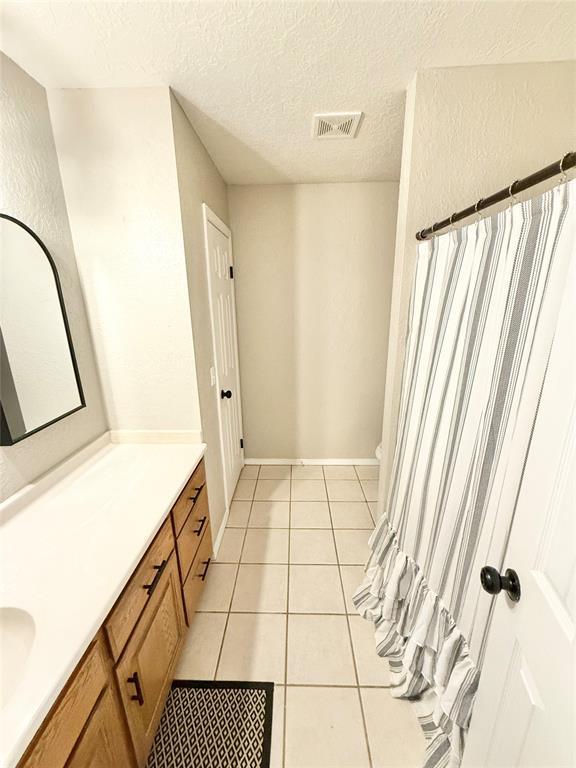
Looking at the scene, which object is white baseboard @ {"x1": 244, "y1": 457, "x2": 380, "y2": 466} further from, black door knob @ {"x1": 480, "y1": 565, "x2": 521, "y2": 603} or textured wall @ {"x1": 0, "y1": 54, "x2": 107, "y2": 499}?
black door knob @ {"x1": 480, "y1": 565, "x2": 521, "y2": 603}

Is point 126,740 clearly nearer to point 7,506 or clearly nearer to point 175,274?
point 7,506

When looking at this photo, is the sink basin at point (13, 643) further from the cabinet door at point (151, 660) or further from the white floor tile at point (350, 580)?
the white floor tile at point (350, 580)

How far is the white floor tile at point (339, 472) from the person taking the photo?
2.78m

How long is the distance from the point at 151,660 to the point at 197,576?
1.56 ft

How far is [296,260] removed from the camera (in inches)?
99.7

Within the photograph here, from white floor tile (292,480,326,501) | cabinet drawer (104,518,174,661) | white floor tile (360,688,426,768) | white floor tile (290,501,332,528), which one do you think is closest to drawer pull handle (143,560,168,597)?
cabinet drawer (104,518,174,661)

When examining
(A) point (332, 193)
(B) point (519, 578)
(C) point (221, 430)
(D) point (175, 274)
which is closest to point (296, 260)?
(A) point (332, 193)

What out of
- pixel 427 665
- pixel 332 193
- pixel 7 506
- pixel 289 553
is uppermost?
pixel 332 193

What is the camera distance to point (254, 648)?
1417mm

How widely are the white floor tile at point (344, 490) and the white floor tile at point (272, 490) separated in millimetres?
365

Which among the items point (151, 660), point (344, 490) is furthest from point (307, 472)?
point (151, 660)

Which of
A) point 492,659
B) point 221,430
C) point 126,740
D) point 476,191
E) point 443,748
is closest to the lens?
point 492,659

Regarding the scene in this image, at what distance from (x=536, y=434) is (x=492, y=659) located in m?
0.60

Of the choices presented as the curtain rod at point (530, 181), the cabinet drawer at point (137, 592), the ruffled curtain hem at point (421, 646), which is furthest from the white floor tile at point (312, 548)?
→ the curtain rod at point (530, 181)
